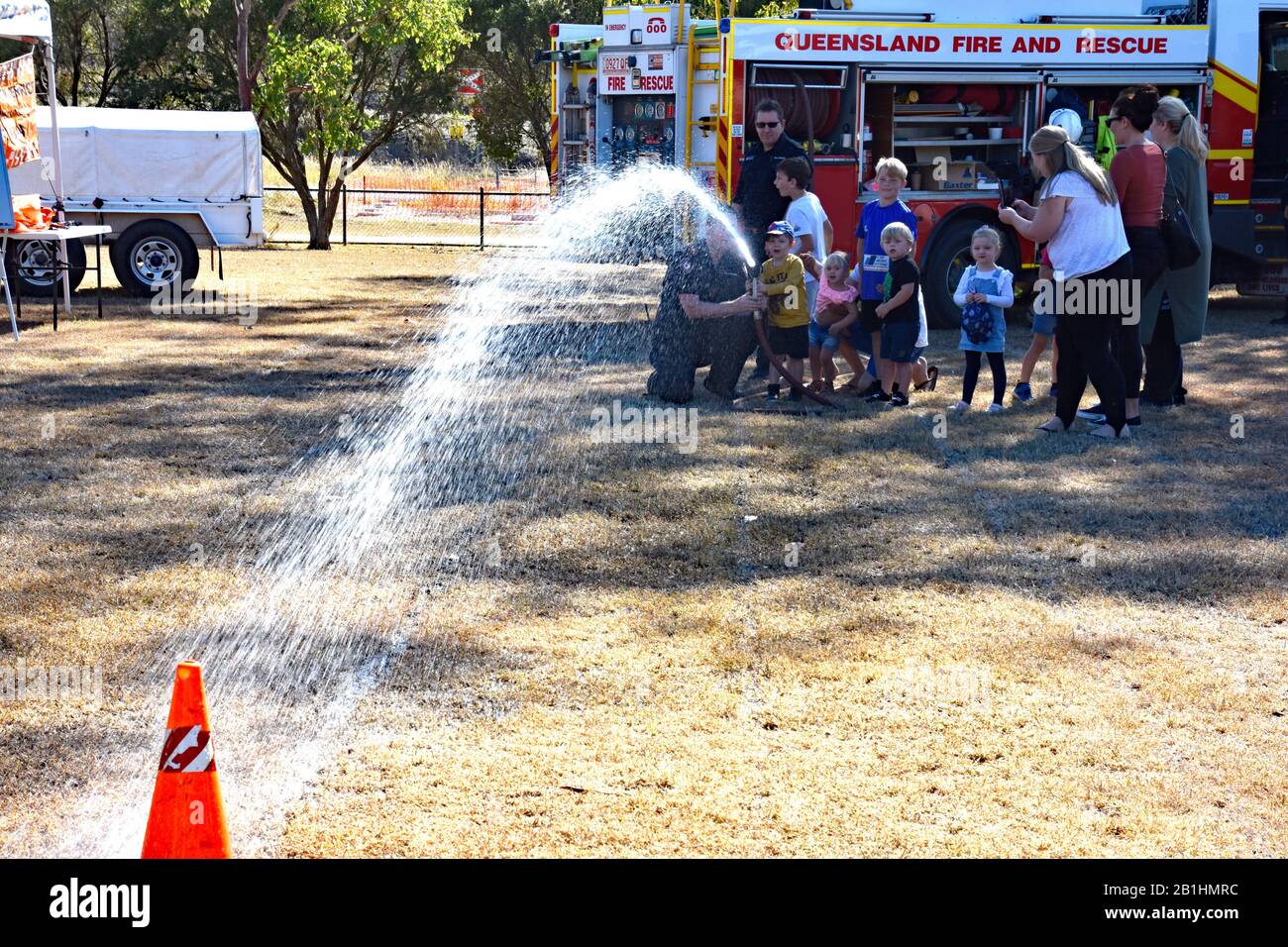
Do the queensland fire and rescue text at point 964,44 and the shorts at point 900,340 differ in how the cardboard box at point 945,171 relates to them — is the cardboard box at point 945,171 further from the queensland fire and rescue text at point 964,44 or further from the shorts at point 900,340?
the shorts at point 900,340

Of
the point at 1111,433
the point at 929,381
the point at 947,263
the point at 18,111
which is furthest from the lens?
the point at 947,263

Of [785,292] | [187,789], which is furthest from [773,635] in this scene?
[785,292]

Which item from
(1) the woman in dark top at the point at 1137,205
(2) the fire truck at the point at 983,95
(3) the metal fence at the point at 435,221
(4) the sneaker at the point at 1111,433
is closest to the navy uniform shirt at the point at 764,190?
(1) the woman in dark top at the point at 1137,205

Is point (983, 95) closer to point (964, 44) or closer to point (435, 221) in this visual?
point (964, 44)

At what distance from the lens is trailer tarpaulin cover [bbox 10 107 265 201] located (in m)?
16.5

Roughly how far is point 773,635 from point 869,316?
495 cm

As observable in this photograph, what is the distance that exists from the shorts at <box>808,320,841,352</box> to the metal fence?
15.5 metres

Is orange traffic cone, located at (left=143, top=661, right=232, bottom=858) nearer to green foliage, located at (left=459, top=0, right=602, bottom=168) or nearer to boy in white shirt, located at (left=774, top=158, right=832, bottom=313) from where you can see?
boy in white shirt, located at (left=774, top=158, right=832, bottom=313)

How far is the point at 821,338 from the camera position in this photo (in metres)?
10.2

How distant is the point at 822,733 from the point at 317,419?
5.78 metres

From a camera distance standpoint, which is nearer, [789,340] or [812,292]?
[789,340]

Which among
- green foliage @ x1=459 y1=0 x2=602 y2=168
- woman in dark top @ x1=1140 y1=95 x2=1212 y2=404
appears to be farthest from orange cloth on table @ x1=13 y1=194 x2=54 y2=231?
green foliage @ x1=459 y1=0 x2=602 y2=168
